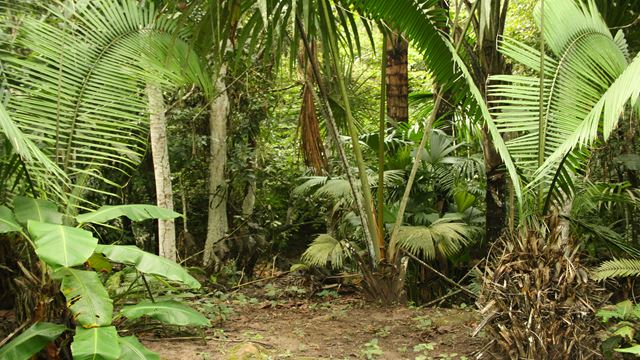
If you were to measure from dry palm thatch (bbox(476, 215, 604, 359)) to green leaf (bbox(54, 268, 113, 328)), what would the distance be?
1.96 metres

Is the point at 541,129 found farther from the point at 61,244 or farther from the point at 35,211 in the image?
the point at 35,211

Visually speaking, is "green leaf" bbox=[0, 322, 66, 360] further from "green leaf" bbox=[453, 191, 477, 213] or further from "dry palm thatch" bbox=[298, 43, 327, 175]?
"green leaf" bbox=[453, 191, 477, 213]

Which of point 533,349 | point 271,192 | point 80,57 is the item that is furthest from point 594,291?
point 271,192

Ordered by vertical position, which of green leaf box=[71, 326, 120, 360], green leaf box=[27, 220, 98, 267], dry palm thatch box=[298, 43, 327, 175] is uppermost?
dry palm thatch box=[298, 43, 327, 175]

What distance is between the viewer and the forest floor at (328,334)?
12.3 ft

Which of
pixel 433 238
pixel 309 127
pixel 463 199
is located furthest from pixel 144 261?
pixel 463 199

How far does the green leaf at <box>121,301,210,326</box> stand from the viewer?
3.24m

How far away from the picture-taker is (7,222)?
2980mm

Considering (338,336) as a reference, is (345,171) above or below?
above

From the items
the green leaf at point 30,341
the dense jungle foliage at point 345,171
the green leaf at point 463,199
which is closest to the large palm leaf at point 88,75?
the dense jungle foliage at point 345,171

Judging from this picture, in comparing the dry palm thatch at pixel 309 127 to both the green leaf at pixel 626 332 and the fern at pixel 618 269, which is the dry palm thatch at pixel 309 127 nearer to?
the fern at pixel 618 269

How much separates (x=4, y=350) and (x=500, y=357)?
2.57 metres

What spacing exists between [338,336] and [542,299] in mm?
1468

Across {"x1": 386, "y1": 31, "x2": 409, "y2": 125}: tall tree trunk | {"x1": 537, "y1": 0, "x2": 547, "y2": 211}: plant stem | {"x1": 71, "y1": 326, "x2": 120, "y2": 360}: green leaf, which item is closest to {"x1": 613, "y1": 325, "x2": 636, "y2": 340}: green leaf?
{"x1": 537, "y1": 0, "x2": 547, "y2": 211}: plant stem
